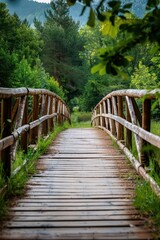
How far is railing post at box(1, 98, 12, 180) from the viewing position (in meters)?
3.70

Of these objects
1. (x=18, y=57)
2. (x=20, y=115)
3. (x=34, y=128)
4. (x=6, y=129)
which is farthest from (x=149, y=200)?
(x=18, y=57)

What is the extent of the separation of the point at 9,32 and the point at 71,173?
27979 mm

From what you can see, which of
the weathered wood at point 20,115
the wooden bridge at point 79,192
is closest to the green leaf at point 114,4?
the wooden bridge at point 79,192

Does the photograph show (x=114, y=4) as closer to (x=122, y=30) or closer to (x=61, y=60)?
(x=122, y=30)

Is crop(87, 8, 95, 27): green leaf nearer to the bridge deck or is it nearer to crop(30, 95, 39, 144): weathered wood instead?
the bridge deck

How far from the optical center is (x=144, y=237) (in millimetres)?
2531

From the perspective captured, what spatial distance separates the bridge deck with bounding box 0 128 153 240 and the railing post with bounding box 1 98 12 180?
0.34m

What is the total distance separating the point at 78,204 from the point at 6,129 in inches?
44.5

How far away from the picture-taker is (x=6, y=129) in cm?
376

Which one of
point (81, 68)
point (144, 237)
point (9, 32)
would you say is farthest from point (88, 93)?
point (144, 237)

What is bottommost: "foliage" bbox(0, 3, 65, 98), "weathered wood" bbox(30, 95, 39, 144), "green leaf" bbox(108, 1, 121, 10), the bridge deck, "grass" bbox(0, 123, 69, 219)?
the bridge deck

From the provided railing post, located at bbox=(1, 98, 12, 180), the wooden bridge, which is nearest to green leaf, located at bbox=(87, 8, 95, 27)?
the wooden bridge

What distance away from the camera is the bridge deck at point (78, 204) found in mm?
2643

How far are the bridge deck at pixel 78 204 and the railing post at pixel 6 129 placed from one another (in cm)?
34
